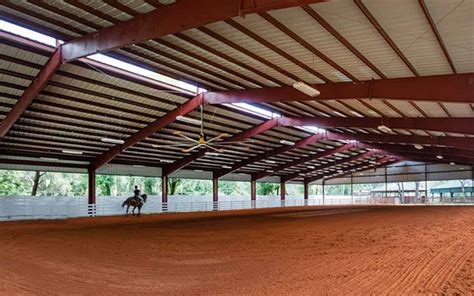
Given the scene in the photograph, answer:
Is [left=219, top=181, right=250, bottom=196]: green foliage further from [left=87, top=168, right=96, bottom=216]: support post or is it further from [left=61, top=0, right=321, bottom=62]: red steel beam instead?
[left=61, top=0, right=321, bottom=62]: red steel beam

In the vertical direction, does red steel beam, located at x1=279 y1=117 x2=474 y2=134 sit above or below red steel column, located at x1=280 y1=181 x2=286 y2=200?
above

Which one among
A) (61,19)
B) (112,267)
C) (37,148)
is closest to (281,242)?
(112,267)

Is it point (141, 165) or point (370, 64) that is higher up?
point (370, 64)

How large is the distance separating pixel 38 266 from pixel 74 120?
472 inches

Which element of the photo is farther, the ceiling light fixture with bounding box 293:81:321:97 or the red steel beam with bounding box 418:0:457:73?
the ceiling light fixture with bounding box 293:81:321:97

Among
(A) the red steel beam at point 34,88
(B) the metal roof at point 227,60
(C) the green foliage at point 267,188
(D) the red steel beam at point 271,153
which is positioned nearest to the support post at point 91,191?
(B) the metal roof at point 227,60

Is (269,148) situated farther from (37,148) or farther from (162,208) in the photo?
(37,148)

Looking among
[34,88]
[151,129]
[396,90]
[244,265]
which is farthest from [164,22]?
[151,129]

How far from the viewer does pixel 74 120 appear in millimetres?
17703

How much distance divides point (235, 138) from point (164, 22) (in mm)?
14875

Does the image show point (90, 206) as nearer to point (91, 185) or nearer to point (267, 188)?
point (91, 185)

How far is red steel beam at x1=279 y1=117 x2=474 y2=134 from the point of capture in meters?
15.7

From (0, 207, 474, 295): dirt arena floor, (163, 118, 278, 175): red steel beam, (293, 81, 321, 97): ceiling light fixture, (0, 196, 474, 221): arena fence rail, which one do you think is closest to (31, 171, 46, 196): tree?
(0, 196, 474, 221): arena fence rail

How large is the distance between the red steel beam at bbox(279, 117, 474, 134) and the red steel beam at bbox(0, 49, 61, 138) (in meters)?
11.8
